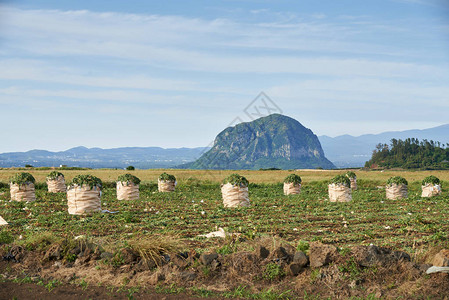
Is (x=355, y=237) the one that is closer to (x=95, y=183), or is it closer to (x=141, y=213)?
(x=141, y=213)

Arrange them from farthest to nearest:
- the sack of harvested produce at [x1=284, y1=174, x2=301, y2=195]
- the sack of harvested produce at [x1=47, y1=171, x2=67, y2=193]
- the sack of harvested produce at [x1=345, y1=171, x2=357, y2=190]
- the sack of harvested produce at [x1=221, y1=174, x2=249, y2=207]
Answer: the sack of harvested produce at [x1=345, y1=171, x2=357, y2=190]
the sack of harvested produce at [x1=284, y1=174, x2=301, y2=195]
the sack of harvested produce at [x1=47, y1=171, x2=67, y2=193]
the sack of harvested produce at [x1=221, y1=174, x2=249, y2=207]

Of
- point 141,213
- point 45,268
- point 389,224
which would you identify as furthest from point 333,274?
point 141,213

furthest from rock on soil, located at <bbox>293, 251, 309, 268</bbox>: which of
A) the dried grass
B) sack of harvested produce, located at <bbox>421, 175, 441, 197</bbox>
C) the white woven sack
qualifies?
sack of harvested produce, located at <bbox>421, 175, 441, 197</bbox>

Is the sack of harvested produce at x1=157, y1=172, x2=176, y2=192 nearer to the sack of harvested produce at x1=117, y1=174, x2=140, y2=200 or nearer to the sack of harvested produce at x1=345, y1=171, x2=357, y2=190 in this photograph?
the sack of harvested produce at x1=117, y1=174, x2=140, y2=200

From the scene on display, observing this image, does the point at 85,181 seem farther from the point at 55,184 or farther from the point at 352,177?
the point at 352,177

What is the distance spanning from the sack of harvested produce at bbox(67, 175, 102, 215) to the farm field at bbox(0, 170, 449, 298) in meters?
0.65

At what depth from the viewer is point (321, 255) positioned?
31.9 ft

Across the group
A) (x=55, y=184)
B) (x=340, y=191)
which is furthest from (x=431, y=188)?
(x=55, y=184)

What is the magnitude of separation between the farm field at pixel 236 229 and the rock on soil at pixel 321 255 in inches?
9.8

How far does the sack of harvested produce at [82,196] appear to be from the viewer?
19453 millimetres

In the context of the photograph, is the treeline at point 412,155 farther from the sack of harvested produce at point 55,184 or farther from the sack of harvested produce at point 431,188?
the sack of harvested produce at point 55,184

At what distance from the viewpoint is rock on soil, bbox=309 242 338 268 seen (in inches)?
380

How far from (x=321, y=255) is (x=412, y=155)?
136355 millimetres

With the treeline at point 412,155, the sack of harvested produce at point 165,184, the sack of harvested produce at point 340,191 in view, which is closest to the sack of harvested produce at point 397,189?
the sack of harvested produce at point 340,191
